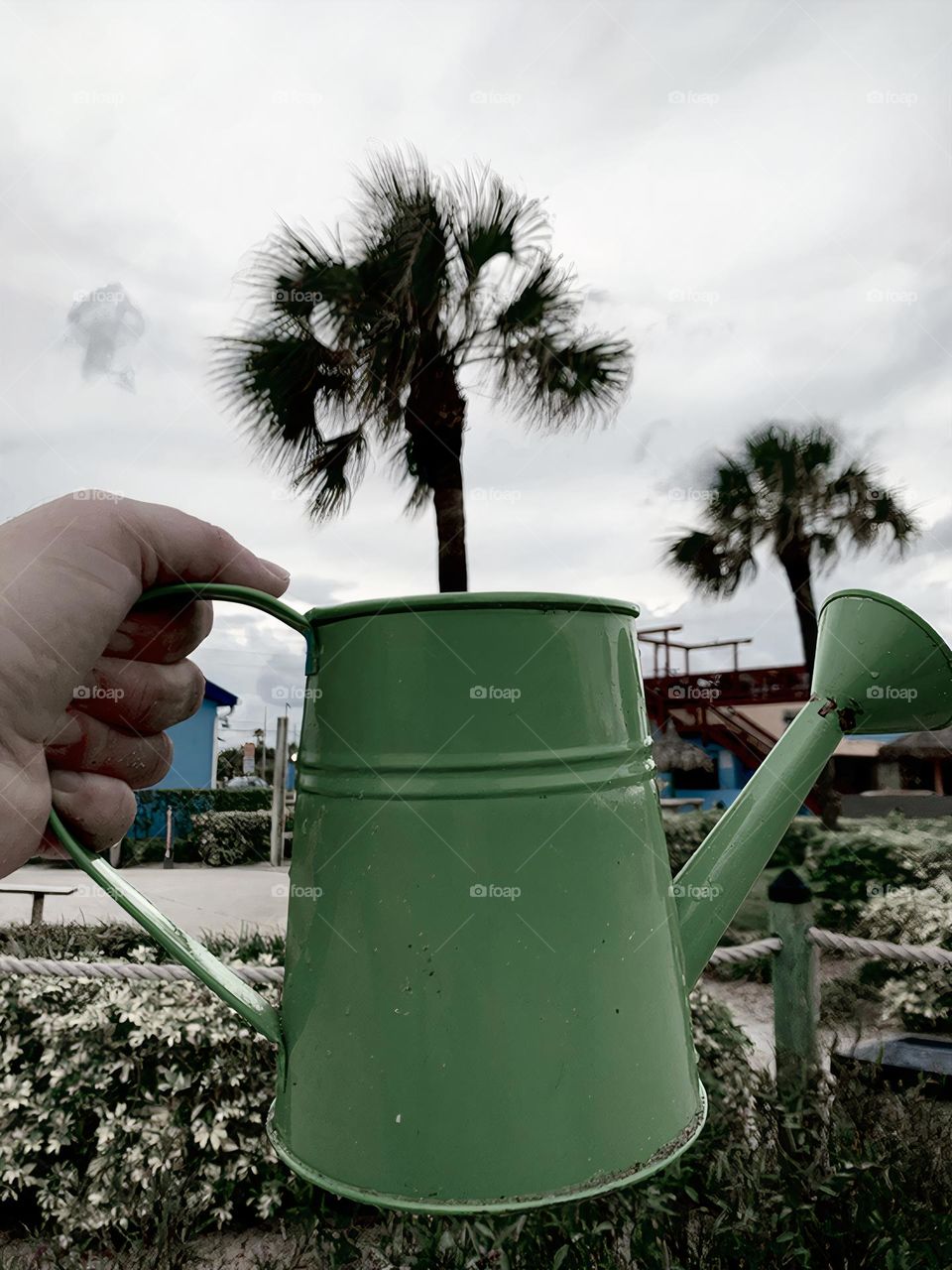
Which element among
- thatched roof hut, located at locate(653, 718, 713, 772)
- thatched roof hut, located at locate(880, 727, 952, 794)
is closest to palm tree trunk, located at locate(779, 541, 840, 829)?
thatched roof hut, located at locate(880, 727, 952, 794)

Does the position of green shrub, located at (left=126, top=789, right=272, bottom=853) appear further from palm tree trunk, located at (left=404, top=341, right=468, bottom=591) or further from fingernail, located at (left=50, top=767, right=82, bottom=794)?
fingernail, located at (left=50, top=767, right=82, bottom=794)

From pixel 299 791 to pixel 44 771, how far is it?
278 millimetres

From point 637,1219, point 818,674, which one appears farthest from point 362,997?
point 637,1219

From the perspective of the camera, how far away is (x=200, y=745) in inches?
620

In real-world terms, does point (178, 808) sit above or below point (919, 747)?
below

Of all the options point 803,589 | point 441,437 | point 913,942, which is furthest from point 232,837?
point 913,942

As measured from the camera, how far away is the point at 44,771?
883 mm

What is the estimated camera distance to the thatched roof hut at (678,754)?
1287cm

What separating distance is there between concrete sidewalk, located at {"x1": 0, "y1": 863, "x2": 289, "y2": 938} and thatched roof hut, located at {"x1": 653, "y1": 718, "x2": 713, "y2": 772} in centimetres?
617

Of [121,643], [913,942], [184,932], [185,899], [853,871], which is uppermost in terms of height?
[121,643]

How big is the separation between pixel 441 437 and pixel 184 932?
6.77 meters

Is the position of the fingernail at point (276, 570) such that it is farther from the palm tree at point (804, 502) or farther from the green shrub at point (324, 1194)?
the palm tree at point (804, 502)

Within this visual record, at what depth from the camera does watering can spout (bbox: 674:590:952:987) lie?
1.00 m

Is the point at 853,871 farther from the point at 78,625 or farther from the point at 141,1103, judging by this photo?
the point at 78,625
